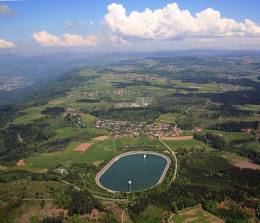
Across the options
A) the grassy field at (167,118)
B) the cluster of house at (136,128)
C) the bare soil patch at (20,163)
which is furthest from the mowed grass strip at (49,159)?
the grassy field at (167,118)

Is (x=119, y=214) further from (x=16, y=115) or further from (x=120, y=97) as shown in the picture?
(x=120, y=97)

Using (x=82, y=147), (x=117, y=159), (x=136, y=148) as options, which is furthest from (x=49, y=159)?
(x=136, y=148)

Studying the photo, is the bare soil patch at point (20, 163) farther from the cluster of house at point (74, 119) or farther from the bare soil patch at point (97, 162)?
the cluster of house at point (74, 119)

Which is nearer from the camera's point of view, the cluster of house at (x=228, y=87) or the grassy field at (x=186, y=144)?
the grassy field at (x=186, y=144)

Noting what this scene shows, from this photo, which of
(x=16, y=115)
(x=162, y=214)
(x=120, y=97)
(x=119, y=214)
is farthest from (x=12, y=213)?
(x=120, y=97)

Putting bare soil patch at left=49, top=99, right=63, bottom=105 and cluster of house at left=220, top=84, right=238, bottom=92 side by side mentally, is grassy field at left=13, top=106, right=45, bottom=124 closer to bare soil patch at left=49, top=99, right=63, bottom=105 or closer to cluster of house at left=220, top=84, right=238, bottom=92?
bare soil patch at left=49, top=99, right=63, bottom=105
